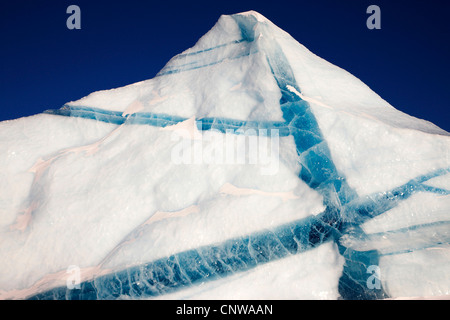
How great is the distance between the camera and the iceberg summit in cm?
326

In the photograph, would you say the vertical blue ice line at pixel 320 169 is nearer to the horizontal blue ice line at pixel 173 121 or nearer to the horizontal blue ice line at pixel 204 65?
the horizontal blue ice line at pixel 173 121

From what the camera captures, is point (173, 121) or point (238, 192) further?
point (173, 121)

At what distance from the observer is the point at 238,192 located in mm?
3838

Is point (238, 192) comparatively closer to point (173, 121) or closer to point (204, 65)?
point (173, 121)

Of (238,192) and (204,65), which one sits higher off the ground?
(204,65)

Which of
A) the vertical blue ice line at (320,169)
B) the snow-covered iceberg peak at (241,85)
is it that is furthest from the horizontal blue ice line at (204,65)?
the vertical blue ice line at (320,169)

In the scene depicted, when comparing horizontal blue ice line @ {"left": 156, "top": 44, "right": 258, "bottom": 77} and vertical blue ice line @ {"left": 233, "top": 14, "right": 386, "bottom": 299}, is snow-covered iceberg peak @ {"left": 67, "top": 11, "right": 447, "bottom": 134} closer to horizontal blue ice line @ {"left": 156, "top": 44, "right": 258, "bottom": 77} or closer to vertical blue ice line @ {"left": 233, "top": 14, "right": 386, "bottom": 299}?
horizontal blue ice line @ {"left": 156, "top": 44, "right": 258, "bottom": 77}

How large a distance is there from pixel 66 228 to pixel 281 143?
3.20 metres

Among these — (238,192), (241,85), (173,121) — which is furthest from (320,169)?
(173,121)

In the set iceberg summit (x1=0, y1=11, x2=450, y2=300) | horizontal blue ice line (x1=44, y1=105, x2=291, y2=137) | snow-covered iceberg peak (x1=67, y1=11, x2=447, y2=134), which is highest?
snow-covered iceberg peak (x1=67, y1=11, x2=447, y2=134)

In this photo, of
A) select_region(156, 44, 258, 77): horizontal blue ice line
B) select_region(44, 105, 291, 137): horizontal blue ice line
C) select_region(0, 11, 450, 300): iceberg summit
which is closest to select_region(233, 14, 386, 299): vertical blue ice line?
select_region(0, 11, 450, 300): iceberg summit

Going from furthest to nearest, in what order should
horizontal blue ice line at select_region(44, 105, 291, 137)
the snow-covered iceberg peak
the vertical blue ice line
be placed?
the snow-covered iceberg peak
horizontal blue ice line at select_region(44, 105, 291, 137)
the vertical blue ice line

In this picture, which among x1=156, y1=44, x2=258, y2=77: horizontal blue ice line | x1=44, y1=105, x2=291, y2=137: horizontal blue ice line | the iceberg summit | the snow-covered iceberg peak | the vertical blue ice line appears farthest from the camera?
x1=156, y1=44, x2=258, y2=77: horizontal blue ice line

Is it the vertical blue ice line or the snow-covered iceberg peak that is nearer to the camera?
the vertical blue ice line
